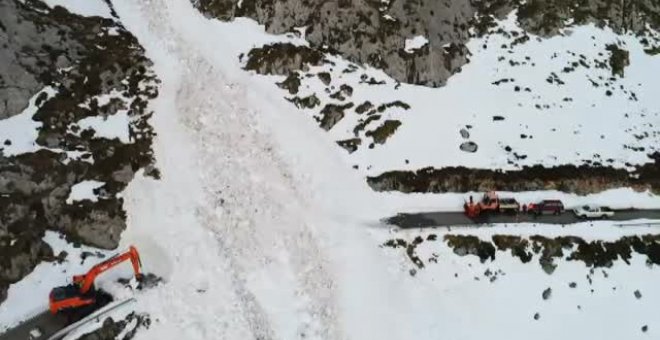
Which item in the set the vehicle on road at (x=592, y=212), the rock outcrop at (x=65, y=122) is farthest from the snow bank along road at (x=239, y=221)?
the vehicle on road at (x=592, y=212)

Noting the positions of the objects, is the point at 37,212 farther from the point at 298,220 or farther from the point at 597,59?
the point at 597,59

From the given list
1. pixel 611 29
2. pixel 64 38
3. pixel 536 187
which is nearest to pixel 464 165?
pixel 536 187

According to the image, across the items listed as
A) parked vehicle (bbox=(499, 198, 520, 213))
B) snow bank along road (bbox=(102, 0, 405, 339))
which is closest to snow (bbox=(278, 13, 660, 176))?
parked vehicle (bbox=(499, 198, 520, 213))

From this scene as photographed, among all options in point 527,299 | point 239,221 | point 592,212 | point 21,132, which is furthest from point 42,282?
point 592,212

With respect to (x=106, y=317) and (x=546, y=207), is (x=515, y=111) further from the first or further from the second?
(x=106, y=317)

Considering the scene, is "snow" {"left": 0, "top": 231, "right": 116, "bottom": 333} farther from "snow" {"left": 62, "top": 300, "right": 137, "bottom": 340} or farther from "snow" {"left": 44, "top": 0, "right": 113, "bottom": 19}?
"snow" {"left": 44, "top": 0, "right": 113, "bottom": 19}

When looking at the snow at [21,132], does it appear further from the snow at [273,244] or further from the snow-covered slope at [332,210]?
the snow at [273,244]
